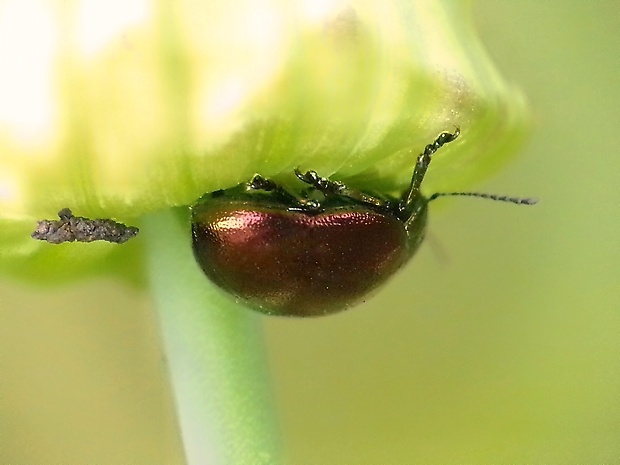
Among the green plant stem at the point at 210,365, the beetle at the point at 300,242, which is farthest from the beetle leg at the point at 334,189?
the green plant stem at the point at 210,365

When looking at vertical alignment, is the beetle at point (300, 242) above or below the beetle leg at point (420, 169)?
below

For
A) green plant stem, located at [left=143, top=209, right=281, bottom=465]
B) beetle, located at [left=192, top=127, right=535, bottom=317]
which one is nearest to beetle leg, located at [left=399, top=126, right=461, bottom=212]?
beetle, located at [left=192, top=127, right=535, bottom=317]

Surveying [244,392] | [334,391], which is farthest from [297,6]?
[334,391]

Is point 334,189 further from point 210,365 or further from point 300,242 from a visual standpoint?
point 210,365

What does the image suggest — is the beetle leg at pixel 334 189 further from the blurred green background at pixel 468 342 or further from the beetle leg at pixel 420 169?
the blurred green background at pixel 468 342

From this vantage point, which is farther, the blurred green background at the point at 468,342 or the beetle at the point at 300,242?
the blurred green background at the point at 468,342

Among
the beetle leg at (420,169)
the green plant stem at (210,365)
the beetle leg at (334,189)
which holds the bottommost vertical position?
the green plant stem at (210,365)
